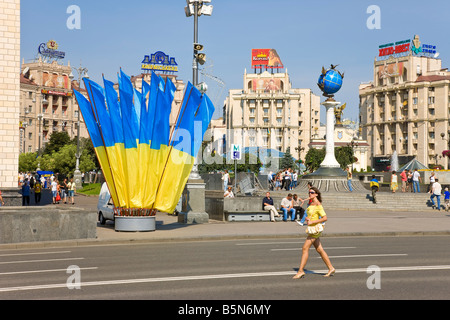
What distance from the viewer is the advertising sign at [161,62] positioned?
123438mm

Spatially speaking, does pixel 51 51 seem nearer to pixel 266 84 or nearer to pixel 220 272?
pixel 266 84

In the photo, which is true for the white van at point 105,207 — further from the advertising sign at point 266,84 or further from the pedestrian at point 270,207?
the advertising sign at point 266,84

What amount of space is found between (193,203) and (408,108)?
350 ft

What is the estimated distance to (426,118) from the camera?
11781 cm

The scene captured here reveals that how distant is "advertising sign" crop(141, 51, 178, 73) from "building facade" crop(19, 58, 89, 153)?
21849 mm

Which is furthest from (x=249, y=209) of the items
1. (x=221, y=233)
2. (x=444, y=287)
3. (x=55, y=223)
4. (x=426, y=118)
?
(x=426, y=118)

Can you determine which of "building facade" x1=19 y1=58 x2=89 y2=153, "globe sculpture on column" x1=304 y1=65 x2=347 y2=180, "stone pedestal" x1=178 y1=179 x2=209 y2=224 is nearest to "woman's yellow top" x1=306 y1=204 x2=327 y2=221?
"stone pedestal" x1=178 y1=179 x2=209 y2=224

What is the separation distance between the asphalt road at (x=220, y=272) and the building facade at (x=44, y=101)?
394 feet

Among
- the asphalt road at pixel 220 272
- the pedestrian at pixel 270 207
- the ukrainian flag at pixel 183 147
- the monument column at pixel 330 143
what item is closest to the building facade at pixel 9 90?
the ukrainian flag at pixel 183 147

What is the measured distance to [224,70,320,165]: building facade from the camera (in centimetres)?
13138

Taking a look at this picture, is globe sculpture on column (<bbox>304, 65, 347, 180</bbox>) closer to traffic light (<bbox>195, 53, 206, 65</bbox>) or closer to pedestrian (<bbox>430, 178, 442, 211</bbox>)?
pedestrian (<bbox>430, 178, 442, 211</bbox>)

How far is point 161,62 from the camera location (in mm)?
125375

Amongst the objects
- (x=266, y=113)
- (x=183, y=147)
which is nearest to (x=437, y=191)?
(x=183, y=147)

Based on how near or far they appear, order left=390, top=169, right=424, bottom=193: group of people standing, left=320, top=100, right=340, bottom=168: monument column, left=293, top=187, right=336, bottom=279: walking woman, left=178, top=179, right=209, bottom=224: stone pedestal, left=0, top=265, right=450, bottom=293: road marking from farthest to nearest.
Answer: left=320, top=100, right=340, bottom=168: monument column → left=390, top=169, right=424, bottom=193: group of people standing → left=178, top=179, right=209, bottom=224: stone pedestal → left=293, top=187, right=336, bottom=279: walking woman → left=0, top=265, right=450, bottom=293: road marking
